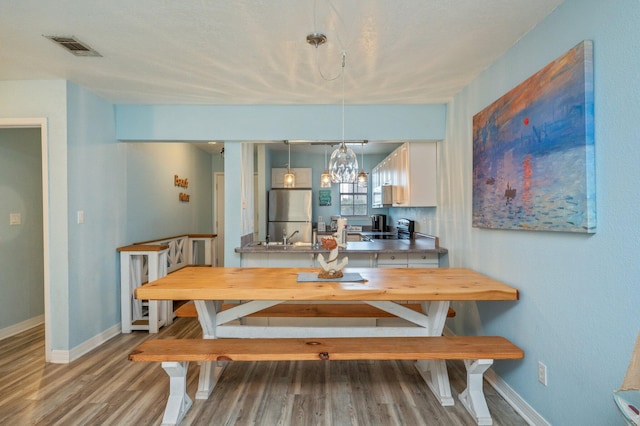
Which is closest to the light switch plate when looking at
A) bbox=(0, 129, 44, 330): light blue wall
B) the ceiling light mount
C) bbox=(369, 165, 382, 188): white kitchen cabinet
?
bbox=(0, 129, 44, 330): light blue wall

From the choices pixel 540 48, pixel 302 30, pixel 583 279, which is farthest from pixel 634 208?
pixel 302 30

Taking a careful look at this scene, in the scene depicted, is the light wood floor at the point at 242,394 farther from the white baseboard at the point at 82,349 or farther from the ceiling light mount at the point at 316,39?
the ceiling light mount at the point at 316,39

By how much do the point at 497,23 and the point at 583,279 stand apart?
1507 mm

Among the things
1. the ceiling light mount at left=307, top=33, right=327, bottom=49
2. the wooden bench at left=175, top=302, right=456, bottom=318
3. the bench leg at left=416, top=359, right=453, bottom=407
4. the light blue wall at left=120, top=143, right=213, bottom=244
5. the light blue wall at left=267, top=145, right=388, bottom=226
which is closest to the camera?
the ceiling light mount at left=307, top=33, right=327, bottom=49

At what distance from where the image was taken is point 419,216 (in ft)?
14.4

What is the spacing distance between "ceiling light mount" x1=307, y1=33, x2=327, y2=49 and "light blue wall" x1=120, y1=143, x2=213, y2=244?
2.57 meters

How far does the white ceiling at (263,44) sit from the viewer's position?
69.9 inches

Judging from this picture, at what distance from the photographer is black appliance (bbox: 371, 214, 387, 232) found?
6.40 meters

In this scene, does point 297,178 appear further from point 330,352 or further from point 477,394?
point 477,394

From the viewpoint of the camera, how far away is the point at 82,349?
9.39 feet

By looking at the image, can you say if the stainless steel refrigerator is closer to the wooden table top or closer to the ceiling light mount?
the wooden table top

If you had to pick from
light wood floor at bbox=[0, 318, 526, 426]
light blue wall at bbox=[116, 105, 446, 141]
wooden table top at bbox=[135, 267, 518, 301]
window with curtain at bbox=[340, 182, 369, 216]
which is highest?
light blue wall at bbox=[116, 105, 446, 141]

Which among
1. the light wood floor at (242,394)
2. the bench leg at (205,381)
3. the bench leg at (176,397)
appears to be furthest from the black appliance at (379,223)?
the bench leg at (176,397)

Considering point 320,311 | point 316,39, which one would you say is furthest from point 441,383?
point 316,39
